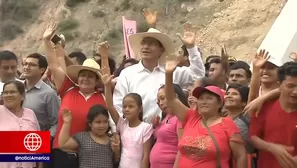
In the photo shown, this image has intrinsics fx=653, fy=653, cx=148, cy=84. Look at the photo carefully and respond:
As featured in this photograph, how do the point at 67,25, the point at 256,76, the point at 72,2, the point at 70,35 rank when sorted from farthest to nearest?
the point at 72,2
the point at 67,25
the point at 70,35
the point at 256,76

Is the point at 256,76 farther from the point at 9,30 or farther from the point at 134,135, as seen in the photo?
the point at 9,30

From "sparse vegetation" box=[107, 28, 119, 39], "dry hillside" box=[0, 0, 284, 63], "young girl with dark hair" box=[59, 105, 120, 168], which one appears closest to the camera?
"young girl with dark hair" box=[59, 105, 120, 168]

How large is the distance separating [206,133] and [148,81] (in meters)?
1.50

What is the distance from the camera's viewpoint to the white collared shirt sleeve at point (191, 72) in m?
6.80

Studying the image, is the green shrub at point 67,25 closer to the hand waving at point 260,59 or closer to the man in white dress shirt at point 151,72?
the man in white dress shirt at point 151,72

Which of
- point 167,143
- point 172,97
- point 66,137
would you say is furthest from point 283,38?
point 66,137

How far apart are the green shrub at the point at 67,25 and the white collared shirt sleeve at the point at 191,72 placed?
28588 millimetres

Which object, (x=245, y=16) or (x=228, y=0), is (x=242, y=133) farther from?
(x=228, y=0)

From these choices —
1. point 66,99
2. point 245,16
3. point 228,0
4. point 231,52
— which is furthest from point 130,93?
point 228,0

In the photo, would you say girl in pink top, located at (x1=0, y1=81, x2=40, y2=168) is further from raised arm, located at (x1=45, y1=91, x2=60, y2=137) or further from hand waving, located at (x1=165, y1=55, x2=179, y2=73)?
hand waving, located at (x1=165, y1=55, x2=179, y2=73)

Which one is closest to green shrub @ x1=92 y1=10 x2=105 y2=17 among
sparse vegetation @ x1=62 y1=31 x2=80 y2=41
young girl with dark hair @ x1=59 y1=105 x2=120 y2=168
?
sparse vegetation @ x1=62 y1=31 x2=80 y2=41

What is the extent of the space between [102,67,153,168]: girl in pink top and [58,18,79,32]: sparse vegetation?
1143 inches

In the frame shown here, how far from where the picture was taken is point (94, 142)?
254 inches

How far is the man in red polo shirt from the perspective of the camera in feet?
17.9
